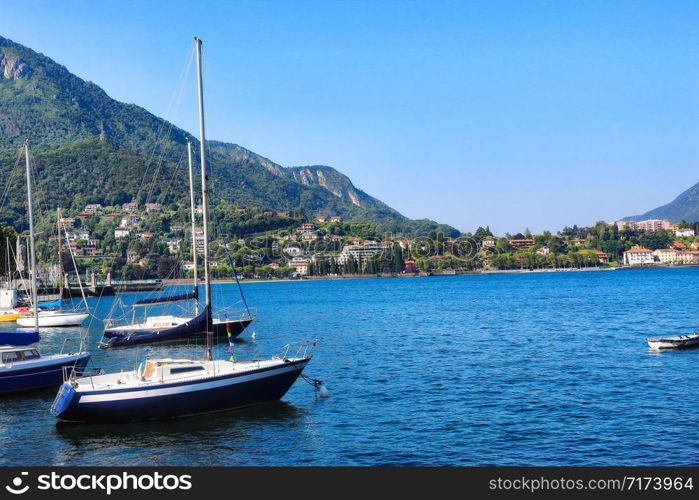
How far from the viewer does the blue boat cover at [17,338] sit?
28828 millimetres

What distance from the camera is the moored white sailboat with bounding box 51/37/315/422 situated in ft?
71.4

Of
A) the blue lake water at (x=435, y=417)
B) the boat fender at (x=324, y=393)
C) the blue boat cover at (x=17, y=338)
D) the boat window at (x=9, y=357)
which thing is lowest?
the blue lake water at (x=435, y=417)

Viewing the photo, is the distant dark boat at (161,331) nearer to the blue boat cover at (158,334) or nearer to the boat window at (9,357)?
the blue boat cover at (158,334)

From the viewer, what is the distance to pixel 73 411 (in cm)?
2181

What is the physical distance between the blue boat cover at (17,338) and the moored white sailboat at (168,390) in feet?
26.6

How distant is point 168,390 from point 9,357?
32.4ft

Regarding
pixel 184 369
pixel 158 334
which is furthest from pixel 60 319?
pixel 184 369

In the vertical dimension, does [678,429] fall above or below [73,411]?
below

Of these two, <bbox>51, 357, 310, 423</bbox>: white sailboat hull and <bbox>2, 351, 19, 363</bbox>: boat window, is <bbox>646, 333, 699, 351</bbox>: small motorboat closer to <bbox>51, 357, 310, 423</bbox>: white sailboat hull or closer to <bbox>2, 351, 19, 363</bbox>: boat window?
<bbox>51, 357, 310, 423</bbox>: white sailboat hull

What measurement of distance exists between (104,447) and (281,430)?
560cm

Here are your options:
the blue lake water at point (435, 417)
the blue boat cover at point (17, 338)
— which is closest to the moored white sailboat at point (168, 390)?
the blue lake water at point (435, 417)

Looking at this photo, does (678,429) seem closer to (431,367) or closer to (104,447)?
(431,367)
